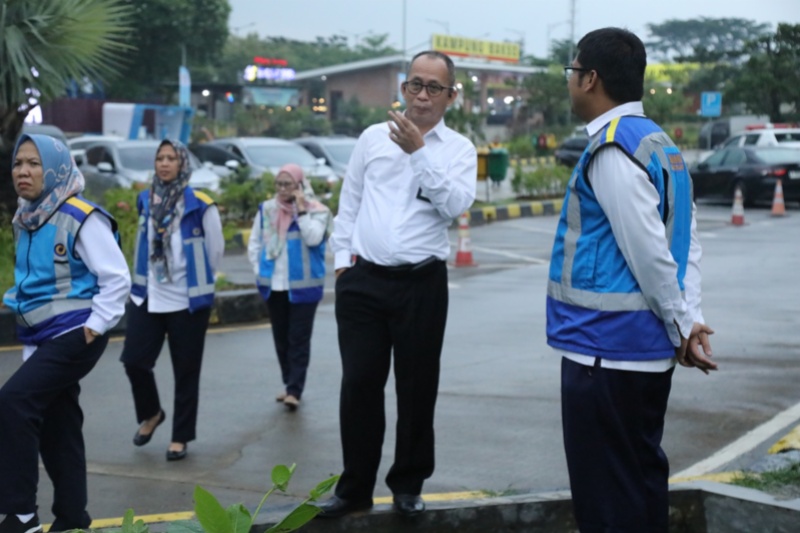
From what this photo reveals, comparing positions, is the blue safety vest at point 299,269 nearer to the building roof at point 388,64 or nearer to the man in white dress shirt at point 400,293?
the man in white dress shirt at point 400,293

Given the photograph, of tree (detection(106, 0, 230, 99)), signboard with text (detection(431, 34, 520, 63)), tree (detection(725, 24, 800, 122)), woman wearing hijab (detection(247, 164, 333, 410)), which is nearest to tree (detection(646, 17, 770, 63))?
signboard with text (detection(431, 34, 520, 63))

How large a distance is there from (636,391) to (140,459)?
3846mm

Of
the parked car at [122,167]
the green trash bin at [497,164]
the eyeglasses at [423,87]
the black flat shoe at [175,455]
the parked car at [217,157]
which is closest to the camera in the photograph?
the eyeglasses at [423,87]

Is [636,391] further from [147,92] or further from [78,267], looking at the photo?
[147,92]

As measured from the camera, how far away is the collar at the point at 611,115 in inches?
157

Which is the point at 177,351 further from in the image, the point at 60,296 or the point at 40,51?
the point at 40,51

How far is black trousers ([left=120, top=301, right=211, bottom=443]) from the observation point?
7055mm

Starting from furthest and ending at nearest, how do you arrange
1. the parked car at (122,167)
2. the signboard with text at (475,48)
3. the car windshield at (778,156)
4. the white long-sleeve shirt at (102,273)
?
the signboard with text at (475,48), the car windshield at (778,156), the parked car at (122,167), the white long-sleeve shirt at (102,273)

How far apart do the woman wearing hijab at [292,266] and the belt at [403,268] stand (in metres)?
3.36

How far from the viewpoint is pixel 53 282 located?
5258 mm

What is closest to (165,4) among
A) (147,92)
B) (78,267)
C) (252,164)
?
(147,92)

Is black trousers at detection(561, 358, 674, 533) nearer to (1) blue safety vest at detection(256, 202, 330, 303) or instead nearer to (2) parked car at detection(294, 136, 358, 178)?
(1) blue safety vest at detection(256, 202, 330, 303)

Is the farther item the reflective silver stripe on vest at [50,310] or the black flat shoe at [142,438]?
the black flat shoe at [142,438]

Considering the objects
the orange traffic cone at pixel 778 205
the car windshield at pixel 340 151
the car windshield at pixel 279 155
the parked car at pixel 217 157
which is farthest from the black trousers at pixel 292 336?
the car windshield at pixel 340 151
